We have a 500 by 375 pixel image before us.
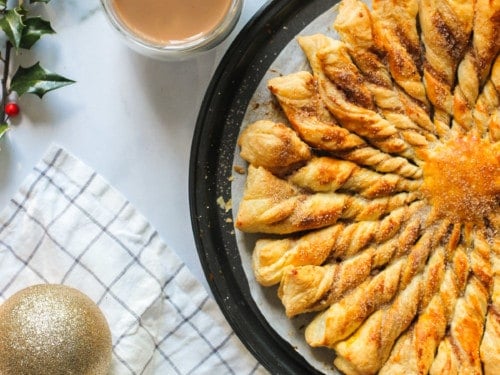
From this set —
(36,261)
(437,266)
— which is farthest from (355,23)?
(36,261)

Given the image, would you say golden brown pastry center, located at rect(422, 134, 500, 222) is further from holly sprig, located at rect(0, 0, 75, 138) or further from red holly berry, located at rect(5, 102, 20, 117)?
red holly berry, located at rect(5, 102, 20, 117)

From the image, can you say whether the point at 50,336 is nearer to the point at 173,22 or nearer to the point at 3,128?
the point at 3,128

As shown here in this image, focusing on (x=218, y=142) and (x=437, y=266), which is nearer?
(x=437, y=266)

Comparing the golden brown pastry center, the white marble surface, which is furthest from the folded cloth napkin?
the golden brown pastry center

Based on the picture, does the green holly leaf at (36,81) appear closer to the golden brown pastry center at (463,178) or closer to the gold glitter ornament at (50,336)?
the gold glitter ornament at (50,336)

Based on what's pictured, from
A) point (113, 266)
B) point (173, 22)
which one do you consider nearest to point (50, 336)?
point (113, 266)

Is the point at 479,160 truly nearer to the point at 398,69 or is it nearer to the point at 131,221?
the point at 398,69
